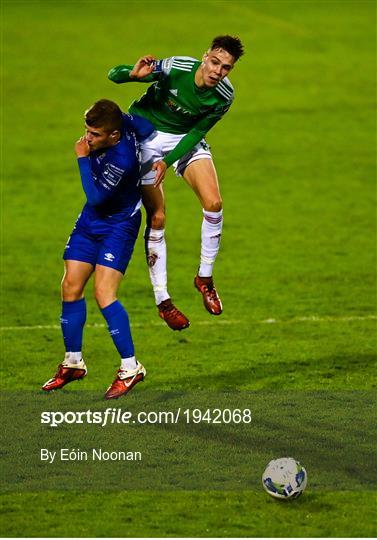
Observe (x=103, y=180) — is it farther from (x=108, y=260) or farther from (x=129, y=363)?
(x=129, y=363)

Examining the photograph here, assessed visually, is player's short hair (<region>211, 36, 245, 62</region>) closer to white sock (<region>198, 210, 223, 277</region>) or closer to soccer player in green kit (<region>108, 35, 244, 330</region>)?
soccer player in green kit (<region>108, 35, 244, 330</region>)

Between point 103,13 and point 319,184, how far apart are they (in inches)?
559

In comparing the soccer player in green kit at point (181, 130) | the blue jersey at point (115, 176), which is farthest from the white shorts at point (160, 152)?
the blue jersey at point (115, 176)

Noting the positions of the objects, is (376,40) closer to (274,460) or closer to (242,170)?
(242,170)

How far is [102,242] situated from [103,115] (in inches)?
55.3

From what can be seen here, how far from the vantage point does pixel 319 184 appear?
28172 millimetres

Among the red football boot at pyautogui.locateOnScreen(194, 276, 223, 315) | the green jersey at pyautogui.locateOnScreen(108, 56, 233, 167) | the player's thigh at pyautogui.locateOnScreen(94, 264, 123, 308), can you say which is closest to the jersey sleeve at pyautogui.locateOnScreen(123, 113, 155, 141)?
the green jersey at pyautogui.locateOnScreen(108, 56, 233, 167)

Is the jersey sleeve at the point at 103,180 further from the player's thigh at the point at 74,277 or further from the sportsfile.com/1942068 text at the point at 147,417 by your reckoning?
the sportsfile.com/1942068 text at the point at 147,417

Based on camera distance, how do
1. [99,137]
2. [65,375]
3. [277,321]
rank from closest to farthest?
[99,137] < [65,375] < [277,321]

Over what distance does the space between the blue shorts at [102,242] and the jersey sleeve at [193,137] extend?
0.77 metres

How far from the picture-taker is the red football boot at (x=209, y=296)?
13.9 meters

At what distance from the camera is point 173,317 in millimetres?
13656

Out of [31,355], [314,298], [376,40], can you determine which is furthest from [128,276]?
[376,40]

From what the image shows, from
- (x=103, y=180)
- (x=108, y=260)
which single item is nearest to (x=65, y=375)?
(x=108, y=260)
